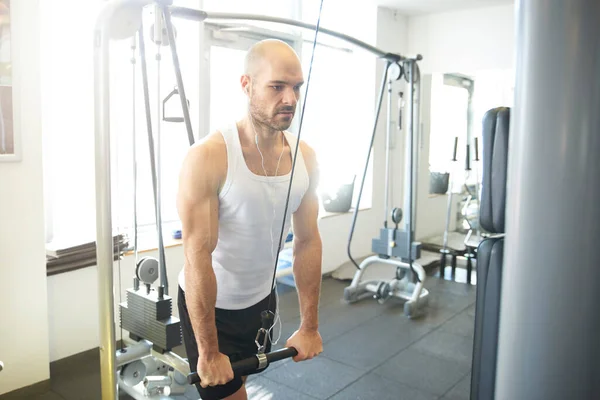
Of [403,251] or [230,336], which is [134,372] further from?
[403,251]

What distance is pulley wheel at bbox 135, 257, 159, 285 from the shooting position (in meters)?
1.62

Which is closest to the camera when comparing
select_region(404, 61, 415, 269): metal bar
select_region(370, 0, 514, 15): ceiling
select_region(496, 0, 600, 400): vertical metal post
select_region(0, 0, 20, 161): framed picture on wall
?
select_region(496, 0, 600, 400): vertical metal post

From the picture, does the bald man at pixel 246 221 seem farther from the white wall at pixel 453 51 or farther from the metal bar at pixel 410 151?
the white wall at pixel 453 51

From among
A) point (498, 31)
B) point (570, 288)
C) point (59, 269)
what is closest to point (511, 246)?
point (570, 288)

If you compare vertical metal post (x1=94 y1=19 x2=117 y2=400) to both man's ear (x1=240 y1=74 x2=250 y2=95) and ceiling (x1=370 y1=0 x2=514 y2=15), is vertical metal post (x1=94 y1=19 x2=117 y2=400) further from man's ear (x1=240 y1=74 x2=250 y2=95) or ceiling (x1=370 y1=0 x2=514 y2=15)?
ceiling (x1=370 y1=0 x2=514 y2=15)

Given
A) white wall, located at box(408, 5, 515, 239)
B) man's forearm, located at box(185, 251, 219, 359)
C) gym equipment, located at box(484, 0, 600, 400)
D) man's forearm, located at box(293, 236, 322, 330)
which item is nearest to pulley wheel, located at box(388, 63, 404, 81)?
white wall, located at box(408, 5, 515, 239)

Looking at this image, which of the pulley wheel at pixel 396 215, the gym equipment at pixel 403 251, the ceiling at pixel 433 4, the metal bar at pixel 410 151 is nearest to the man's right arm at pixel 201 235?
the gym equipment at pixel 403 251

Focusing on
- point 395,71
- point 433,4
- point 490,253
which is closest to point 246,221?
point 490,253

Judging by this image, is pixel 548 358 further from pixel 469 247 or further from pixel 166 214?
pixel 469 247

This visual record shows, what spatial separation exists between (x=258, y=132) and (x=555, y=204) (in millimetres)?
999

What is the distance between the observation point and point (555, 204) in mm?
530

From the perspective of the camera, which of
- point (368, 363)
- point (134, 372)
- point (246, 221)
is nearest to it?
point (246, 221)

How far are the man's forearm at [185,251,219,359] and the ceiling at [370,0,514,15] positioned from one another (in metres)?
3.81

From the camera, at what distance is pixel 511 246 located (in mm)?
566
